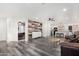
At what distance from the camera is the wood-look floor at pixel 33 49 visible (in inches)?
105

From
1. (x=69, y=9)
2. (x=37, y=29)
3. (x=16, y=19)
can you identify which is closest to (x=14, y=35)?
(x=16, y=19)

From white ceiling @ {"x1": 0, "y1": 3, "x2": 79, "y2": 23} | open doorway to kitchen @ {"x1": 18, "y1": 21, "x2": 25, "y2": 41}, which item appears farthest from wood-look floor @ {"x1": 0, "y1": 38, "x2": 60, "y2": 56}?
white ceiling @ {"x1": 0, "y1": 3, "x2": 79, "y2": 23}

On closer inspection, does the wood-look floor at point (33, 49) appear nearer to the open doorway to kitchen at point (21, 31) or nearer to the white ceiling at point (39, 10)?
the open doorway to kitchen at point (21, 31)

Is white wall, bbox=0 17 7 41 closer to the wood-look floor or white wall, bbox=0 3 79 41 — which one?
white wall, bbox=0 3 79 41

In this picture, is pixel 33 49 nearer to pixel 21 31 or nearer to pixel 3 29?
pixel 21 31

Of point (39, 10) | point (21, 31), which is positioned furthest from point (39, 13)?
point (21, 31)

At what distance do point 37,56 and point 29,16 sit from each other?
37.2 inches

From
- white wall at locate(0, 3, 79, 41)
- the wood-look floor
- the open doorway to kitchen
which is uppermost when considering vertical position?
white wall at locate(0, 3, 79, 41)

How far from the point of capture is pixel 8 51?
8.74ft

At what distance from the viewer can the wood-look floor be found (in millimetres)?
2662

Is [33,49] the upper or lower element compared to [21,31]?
lower

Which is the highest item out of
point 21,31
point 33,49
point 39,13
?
point 39,13

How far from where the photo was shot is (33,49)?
269cm

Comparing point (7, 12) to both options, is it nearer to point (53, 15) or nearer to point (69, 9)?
point (53, 15)
